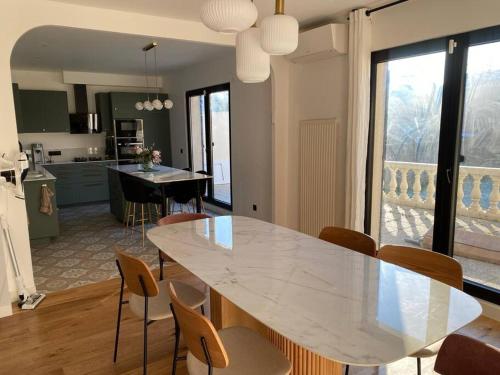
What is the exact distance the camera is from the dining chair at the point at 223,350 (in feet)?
4.54

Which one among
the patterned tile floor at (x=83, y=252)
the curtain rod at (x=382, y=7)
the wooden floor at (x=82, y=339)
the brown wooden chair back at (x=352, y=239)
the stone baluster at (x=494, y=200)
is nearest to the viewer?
the brown wooden chair back at (x=352, y=239)

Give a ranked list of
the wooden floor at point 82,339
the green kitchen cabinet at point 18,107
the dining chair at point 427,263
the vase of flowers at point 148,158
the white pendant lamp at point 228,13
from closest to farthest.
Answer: the white pendant lamp at point 228,13
the dining chair at point 427,263
the wooden floor at point 82,339
the vase of flowers at point 148,158
the green kitchen cabinet at point 18,107

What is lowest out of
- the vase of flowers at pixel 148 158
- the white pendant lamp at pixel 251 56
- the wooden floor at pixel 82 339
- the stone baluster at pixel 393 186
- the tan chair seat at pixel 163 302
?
the wooden floor at pixel 82 339

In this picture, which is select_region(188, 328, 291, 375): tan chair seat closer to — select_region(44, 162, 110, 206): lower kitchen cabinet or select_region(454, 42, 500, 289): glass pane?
Answer: select_region(454, 42, 500, 289): glass pane

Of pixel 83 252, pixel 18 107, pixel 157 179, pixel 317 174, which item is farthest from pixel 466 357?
pixel 18 107

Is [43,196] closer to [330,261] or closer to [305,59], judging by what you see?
[305,59]

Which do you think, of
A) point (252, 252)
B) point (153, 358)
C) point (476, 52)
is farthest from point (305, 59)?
point (153, 358)

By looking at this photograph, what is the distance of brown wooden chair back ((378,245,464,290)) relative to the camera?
6.08 feet

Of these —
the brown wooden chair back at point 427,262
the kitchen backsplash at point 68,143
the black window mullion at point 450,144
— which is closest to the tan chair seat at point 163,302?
the brown wooden chair back at point 427,262

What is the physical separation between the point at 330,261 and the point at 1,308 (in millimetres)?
2839

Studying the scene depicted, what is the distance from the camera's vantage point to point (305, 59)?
4207mm

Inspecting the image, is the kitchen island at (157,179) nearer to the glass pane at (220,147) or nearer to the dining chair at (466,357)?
the glass pane at (220,147)

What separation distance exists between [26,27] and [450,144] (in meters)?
3.73

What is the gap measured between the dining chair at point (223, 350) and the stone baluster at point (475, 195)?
7.71ft
